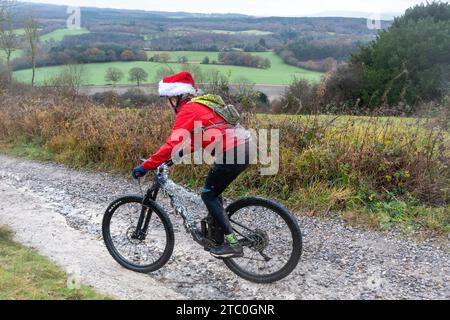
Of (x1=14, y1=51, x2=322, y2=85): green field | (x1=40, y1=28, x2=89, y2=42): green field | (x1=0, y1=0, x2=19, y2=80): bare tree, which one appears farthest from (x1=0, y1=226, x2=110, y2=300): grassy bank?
(x1=40, y1=28, x2=89, y2=42): green field

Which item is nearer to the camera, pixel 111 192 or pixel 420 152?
pixel 420 152

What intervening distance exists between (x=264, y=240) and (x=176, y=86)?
1.79 metres

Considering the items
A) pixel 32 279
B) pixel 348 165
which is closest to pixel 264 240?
pixel 32 279

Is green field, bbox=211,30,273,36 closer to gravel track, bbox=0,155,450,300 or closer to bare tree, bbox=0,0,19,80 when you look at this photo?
bare tree, bbox=0,0,19,80

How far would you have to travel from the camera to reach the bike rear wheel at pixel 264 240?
4344 mm

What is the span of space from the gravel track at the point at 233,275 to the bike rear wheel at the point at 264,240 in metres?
0.15

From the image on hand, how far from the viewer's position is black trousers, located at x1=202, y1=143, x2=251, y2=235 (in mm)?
4156

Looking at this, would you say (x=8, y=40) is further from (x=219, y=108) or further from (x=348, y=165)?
(x=219, y=108)

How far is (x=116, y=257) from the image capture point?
499 cm

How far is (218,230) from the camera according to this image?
4.54 meters
